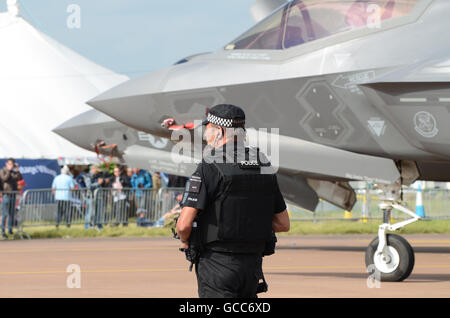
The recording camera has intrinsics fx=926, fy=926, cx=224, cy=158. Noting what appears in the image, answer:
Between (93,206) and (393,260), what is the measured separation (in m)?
13.2

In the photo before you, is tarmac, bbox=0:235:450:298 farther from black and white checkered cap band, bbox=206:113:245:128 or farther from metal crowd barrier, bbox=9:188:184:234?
black and white checkered cap band, bbox=206:113:245:128

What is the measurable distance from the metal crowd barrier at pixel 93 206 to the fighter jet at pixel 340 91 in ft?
33.9

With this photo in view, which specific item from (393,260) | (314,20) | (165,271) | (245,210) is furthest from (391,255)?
(245,210)

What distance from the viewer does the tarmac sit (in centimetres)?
1055

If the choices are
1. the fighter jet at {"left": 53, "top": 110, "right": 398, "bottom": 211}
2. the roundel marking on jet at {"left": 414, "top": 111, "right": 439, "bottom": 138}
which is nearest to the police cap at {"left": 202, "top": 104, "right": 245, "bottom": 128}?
the roundel marking on jet at {"left": 414, "top": 111, "right": 439, "bottom": 138}

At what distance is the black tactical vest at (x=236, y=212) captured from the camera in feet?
20.2

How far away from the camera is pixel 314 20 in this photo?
12.5 metres

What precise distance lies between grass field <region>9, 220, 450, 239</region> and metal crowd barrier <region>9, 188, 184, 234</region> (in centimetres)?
27

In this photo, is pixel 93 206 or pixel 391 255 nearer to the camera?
pixel 391 255

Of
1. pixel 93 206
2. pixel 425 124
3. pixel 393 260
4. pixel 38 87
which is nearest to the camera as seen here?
pixel 425 124

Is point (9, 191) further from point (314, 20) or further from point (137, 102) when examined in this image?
point (314, 20)

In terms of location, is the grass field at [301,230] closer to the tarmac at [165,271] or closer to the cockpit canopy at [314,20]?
the tarmac at [165,271]

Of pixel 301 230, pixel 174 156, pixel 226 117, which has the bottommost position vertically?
pixel 301 230
